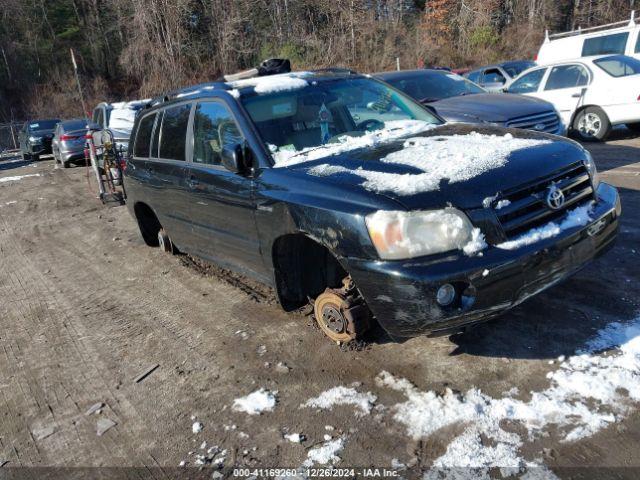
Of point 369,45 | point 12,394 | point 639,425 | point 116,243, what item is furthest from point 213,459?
point 369,45

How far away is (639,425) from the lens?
2617mm

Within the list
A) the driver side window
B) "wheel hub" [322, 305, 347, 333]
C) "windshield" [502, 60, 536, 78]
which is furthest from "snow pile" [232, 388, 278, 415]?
"windshield" [502, 60, 536, 78]

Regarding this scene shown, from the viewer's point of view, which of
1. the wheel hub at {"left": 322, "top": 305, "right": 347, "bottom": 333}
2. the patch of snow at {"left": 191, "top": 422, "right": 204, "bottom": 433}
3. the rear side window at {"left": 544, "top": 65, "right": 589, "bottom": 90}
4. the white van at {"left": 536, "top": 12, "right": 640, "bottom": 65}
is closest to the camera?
the patch of snow at {"left": 191, "top": 422, "right": 204, "bottom": 433}

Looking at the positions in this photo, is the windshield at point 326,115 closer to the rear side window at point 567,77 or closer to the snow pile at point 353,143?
the snow pile at point 353,143

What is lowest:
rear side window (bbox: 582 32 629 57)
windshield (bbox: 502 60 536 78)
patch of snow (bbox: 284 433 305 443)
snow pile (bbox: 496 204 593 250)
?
patch of snow (bbox: 284 433 305 443)

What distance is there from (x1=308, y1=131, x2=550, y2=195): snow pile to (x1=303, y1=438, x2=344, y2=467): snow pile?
4.50 ft

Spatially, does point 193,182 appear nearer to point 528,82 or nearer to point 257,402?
point 257,402

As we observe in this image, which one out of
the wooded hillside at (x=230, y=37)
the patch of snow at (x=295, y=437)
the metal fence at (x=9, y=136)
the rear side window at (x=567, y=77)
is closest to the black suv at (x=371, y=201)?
the patch of snow at (x=295, y=437)

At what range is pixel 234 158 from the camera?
3615mm

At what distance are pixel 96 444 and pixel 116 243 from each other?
182 inches

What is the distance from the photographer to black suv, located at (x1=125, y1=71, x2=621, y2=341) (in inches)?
110

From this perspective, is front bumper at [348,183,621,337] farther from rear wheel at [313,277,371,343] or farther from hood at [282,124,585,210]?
rear wheel at [313,277,371,343]

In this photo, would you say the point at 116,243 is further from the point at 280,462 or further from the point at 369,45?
the point at 369,45

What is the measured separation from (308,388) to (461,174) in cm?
159
